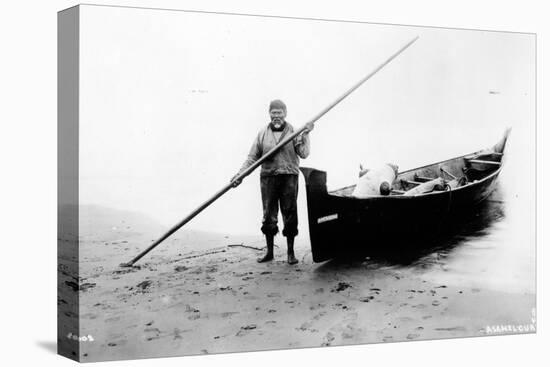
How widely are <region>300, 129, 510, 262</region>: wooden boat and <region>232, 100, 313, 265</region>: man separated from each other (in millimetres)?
137

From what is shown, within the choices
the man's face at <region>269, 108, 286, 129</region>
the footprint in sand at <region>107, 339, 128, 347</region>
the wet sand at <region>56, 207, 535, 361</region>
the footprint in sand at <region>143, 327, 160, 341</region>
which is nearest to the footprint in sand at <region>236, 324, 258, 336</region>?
the wet sand at <region>56, 207, 535, 361</region>

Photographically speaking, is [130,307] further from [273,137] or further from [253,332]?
[273,137]

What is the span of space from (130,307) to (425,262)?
2.69 metres

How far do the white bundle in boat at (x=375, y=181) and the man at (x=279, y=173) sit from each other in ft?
1.93

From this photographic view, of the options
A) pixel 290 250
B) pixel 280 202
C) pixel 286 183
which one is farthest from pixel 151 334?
pixel 286 183

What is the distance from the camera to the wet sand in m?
7.31

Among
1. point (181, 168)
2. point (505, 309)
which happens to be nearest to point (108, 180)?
point (181, 168)

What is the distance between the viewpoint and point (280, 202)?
797cm

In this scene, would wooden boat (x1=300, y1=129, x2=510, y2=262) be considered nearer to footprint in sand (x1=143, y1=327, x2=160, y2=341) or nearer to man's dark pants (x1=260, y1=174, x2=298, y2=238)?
man's dark pants (x1=260, y1=174, x2=298, y2=238)

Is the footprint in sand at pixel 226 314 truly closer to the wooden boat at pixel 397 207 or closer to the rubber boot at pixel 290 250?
the rubber boot at pixel 290 250

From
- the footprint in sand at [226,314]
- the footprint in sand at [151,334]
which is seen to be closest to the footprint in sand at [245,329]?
the footprint in sand at [226,314]

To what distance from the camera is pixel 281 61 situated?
7.95 m

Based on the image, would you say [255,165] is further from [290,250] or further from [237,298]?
[237,298]

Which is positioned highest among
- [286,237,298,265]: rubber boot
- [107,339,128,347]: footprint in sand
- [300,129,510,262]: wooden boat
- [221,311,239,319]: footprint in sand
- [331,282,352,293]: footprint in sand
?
[300,129,510,262]: wooden boat
